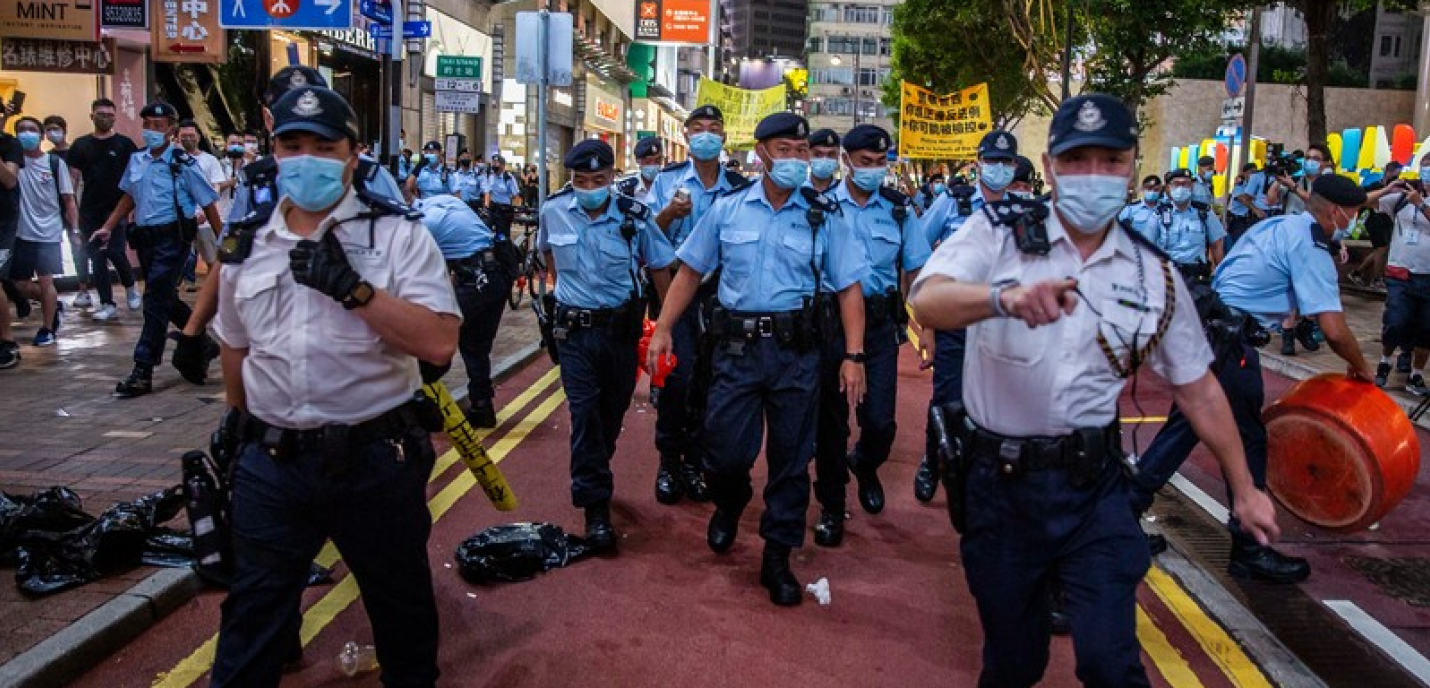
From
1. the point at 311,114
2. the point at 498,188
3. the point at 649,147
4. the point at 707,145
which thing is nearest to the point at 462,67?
the point at 498,188

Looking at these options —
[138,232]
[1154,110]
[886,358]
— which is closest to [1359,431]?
[886,358]

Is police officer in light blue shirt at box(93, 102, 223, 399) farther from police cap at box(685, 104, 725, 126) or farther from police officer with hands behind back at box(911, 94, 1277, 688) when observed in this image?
police officer with hands behind back at box(911, 94, 1277, 688)

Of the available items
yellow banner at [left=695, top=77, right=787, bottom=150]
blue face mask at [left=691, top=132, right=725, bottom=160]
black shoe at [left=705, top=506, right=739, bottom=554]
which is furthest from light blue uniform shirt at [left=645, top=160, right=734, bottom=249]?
yellow banner at [left=695, top=77, right=787, bottom=150]

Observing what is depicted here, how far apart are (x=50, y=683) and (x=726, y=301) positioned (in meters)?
2.90

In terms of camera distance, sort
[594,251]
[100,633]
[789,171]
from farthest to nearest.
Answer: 1. [594,251]
2. [789,171]
3. [100,633]

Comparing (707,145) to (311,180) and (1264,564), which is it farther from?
(311,180)

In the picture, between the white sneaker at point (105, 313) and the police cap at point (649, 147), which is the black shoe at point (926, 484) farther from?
the white sneaker at point (105, 313)

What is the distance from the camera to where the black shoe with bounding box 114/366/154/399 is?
852 cm

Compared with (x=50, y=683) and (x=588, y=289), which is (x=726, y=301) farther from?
(x=50, y=683)

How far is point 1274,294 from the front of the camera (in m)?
5.51

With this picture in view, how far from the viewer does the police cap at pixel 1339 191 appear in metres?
5.50

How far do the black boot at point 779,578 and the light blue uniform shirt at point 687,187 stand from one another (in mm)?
2639

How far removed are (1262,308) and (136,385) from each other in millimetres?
7411

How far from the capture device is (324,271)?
114 inches
